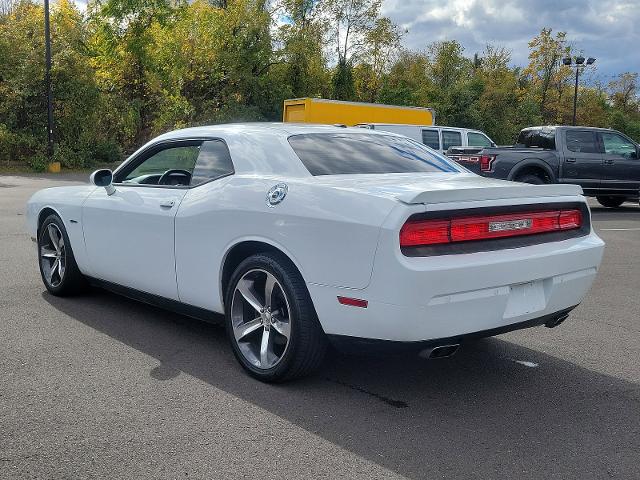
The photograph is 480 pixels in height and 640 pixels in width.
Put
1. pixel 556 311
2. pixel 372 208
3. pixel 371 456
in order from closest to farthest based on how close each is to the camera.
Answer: pixel 371 456 < pixel 372 208 < pixel 556 311

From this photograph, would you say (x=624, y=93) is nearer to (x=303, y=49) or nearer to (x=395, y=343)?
(x=303, y=49)

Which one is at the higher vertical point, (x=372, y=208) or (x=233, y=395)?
(x=372, y=208)

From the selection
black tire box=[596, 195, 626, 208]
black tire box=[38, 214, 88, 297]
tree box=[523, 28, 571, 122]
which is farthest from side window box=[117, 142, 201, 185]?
tree box=[523, 28, 571, 122]

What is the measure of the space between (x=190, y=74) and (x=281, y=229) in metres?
31.5

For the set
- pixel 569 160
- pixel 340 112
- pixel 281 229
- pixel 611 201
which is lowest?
pixel 611 201

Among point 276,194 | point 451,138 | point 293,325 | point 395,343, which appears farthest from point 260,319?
point 451,138

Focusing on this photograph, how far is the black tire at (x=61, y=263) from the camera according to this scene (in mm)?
5711

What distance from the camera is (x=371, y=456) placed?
3045mm

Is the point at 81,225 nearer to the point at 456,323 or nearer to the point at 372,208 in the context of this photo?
the point at 372,208

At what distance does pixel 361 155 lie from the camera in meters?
4.44

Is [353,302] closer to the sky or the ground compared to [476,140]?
closer to the ground

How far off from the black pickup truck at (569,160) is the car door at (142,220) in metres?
9.90

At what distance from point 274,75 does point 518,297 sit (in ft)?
109

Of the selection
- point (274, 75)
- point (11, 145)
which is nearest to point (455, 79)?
point (274, 75)
